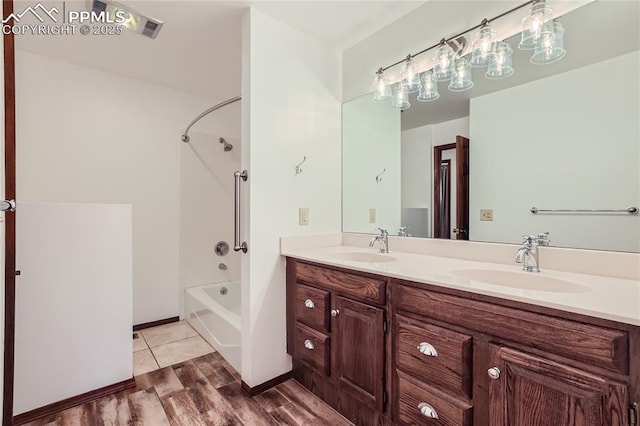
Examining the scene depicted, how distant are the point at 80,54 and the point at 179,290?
7.13ft

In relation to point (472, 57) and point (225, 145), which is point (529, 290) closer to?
point (472, 57)

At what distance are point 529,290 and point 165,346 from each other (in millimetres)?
2558

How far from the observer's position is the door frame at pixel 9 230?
4.26 ft

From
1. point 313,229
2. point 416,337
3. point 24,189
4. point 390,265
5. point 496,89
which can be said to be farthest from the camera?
point 24,189

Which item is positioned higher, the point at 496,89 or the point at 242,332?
the point at 496,89

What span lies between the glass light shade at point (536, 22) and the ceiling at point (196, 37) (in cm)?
62

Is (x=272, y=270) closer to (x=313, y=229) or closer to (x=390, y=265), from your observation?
(x=313, y=229)

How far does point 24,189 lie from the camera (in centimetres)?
225

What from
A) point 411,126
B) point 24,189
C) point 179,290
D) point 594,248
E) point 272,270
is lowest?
point 179,290

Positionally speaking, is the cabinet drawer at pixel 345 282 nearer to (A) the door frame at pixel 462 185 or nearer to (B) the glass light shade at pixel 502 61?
(A) the door frame at pixel 462 185

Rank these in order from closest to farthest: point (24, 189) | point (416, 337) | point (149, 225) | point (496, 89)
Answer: point (416, 337)
point (496, 89)
point (24, 189)
point (149, 225)

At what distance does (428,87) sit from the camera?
1.81 m

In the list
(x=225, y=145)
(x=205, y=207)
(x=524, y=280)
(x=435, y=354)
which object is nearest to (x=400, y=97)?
(x=524, y=280)

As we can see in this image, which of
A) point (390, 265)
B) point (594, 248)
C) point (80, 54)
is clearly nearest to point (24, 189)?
point (80, 54)
